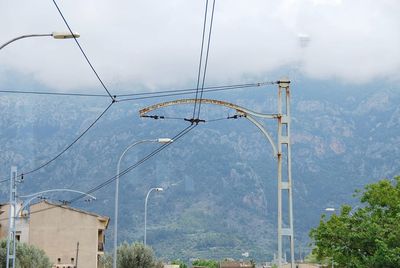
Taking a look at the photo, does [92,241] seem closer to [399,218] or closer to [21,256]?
[21,256]

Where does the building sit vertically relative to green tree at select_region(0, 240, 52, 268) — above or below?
above

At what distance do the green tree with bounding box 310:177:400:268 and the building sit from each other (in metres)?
41.6

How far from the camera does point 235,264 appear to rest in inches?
5679

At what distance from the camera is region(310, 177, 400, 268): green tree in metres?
40.8

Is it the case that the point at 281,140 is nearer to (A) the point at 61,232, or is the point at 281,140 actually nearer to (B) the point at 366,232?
(B) the point at 366,232

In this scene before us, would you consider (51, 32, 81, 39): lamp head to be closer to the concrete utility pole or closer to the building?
the concrete utility pole

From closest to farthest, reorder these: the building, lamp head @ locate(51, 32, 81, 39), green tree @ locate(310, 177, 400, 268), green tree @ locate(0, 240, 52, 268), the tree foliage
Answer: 1. lamp head @ locate(51, 32, 81, 39)
2. green tree @ locate(310, 177, 400, 268)
3. green tree @ locate(0, 240, 52, 268)
4. the tree foliage
5. the building

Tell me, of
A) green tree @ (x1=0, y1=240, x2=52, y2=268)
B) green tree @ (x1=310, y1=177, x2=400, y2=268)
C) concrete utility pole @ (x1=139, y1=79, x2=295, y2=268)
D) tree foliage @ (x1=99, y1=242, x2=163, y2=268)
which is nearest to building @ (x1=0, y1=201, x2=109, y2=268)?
tree foliage @ (x1=99, y1=242, x2=163, y2=268)

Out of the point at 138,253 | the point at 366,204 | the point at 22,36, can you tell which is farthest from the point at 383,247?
the point at 138,253

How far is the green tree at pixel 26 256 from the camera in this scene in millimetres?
65375

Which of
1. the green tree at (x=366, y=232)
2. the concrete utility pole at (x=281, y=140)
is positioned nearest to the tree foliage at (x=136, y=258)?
the green tree at (x=366, y=232)

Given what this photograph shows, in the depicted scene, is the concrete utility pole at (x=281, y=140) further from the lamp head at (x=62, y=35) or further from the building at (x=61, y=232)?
the building at (x=61, y=232)

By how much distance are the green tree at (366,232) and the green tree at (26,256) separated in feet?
Result: 95.1

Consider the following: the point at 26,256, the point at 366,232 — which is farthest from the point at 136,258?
the point at 366,232
